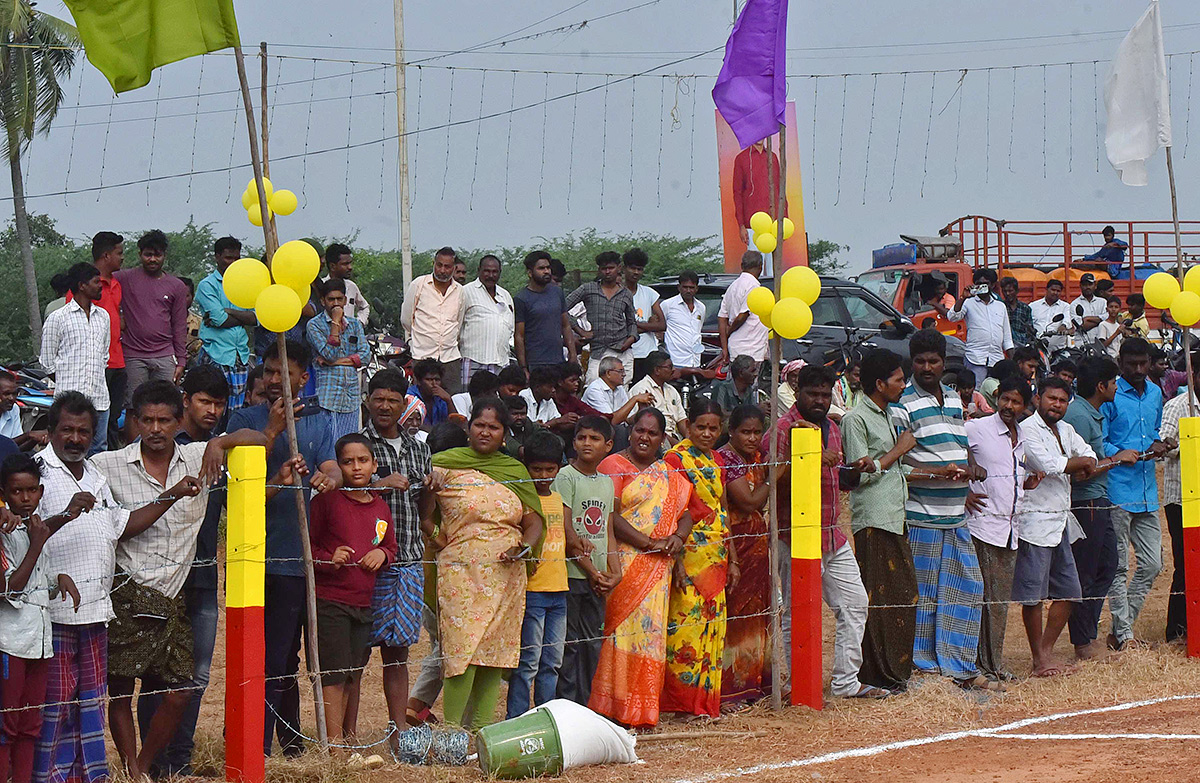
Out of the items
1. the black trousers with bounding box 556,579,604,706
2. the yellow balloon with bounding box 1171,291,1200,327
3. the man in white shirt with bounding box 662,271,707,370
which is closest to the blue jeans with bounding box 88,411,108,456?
the black trousers with bounding box 556,579,604,706

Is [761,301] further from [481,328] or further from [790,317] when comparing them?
[481,328]

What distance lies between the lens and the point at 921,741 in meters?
7.10

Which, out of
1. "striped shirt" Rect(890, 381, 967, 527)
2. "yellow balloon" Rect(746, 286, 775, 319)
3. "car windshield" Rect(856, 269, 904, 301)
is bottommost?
"striped shirt" Rect(890, 381, 967, 527)

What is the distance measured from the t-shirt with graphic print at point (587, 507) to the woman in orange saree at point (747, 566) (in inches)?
33.9

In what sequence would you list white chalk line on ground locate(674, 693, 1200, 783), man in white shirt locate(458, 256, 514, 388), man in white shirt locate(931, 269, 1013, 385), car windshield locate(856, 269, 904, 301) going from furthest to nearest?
car windshield locate(856, 269, 904, 301) → man in white shirt locate(931, 269, 1013, 385) → man in white shirt locate(458, 256, 514, 388) → white chalk line on ground locate(674, 693, 1200, 783)

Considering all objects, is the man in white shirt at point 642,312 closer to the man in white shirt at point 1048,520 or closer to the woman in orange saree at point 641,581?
the man in white shirt at point 1048,520

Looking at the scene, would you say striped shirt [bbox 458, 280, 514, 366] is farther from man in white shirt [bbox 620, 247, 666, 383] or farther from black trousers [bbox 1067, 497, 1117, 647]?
black trousers [bbox 1067, 497, 1117, 647]

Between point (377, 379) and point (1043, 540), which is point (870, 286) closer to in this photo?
point (1043, 540)

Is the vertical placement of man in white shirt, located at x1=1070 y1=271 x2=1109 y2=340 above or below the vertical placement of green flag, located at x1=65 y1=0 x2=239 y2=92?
above

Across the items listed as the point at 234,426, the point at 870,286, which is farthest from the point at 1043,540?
the point at 870,286

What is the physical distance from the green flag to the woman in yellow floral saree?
3.29 m

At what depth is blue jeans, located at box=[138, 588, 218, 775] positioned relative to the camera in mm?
6508

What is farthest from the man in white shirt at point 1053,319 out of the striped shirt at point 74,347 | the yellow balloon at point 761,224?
the striped shirt at point 74,347

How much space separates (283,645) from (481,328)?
5.98m
